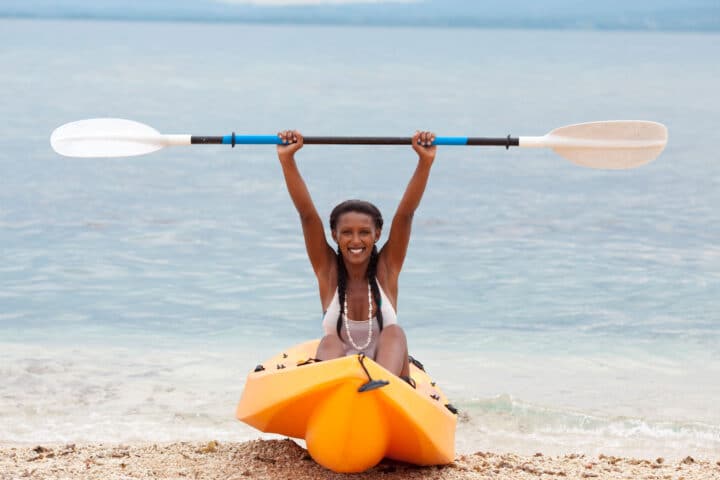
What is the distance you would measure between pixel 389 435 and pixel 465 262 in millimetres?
6924

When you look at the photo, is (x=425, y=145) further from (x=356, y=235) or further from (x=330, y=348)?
(x=330, y=348)

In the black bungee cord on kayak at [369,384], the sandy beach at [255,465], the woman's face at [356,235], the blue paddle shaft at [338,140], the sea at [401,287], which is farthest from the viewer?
the sea at [401,287]

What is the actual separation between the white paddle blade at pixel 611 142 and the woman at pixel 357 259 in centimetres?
105

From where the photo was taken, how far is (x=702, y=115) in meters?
26.4

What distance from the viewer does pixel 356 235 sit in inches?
184

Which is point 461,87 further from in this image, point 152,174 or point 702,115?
point 152,174

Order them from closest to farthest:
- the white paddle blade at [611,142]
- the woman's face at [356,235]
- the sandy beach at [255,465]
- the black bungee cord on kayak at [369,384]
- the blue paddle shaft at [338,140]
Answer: the black bungee cord on kayak at [369,384]
the sandy beach at [255,465]
the woman's face at [356,235]
the blue paddle shaft at [338,140]
the white paddle blade at [611,142]

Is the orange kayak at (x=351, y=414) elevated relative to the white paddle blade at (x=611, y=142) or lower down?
lower down

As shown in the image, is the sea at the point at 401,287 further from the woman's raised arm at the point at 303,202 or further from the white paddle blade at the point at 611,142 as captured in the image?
the woman's raised arm at the point at 303,202

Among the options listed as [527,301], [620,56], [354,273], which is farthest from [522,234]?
[620,56]

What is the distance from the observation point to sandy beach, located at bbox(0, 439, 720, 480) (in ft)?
14.8

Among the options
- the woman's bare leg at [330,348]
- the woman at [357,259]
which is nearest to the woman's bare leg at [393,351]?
the woman at [357,259]

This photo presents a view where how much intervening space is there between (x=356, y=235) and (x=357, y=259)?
0.35ft

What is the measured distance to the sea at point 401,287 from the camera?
267 inches
